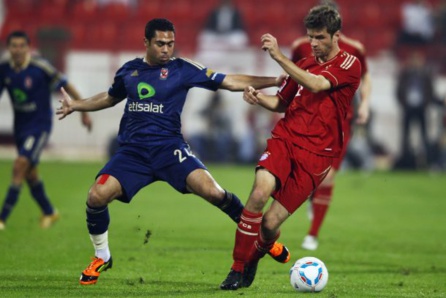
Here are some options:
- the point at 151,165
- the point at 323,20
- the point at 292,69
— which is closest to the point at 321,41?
the point at 323,20

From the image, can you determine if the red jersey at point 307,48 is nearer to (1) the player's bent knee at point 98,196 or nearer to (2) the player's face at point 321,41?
(2) the player's face at point 321,41

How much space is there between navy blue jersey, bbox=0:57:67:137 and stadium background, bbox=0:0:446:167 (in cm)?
1086

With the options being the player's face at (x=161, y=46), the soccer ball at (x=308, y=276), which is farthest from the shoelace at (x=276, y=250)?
the player's face at (x=161, y=46)

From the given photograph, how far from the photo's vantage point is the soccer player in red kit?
765 centimetres

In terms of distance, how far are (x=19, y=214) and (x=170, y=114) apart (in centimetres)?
636

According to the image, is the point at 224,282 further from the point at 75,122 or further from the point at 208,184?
the point at 75,122

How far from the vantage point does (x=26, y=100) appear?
12.3 meters

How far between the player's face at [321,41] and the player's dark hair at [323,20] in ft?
0.12

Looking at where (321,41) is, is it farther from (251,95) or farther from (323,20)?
(251,95)

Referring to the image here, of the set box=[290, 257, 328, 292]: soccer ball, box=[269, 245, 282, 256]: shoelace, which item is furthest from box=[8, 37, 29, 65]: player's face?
box=[290, 257, 328, 292]: soccer ball

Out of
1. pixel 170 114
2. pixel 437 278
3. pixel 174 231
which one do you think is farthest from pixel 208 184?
pixel 174 231

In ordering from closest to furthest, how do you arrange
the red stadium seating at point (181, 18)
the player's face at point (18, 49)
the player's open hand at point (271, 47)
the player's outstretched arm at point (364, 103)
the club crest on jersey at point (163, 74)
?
the player's open hand at point (271, 47), the club crest on jersey at point (163, 74), the player's outstretched arm at point (364, 103), the player's face at point (18, 49), the red stadium seating at point (181, 18)

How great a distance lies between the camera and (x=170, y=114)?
27.1ft

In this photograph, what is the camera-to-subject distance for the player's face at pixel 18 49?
1199 centimetres
